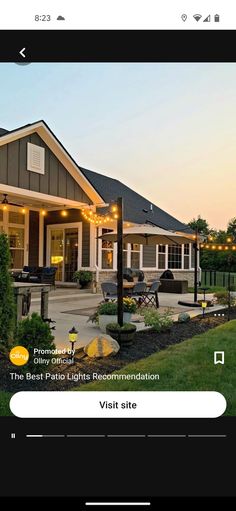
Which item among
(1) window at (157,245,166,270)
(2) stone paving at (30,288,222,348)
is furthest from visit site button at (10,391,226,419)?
(1) window at (157,245,166,270)

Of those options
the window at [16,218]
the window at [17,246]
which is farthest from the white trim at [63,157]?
the window at [17,246]

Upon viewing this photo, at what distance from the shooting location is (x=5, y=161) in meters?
8.13

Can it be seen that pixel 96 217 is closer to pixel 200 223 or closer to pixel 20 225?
pixel 20 225

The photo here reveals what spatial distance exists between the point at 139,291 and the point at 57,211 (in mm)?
5250

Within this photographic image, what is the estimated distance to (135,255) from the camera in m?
13.7

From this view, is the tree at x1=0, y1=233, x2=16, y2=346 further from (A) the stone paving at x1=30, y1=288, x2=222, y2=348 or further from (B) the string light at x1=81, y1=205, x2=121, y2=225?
(B) the string light at x1=81, y1=205, x2=121, y2=225

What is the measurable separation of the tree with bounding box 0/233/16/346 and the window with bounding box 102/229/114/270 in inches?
325

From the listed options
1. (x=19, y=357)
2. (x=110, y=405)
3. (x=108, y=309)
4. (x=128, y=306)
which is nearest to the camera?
(x=110, y=405)

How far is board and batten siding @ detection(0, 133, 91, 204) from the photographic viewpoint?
322 inches

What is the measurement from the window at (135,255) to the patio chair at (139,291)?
515 centimetres
